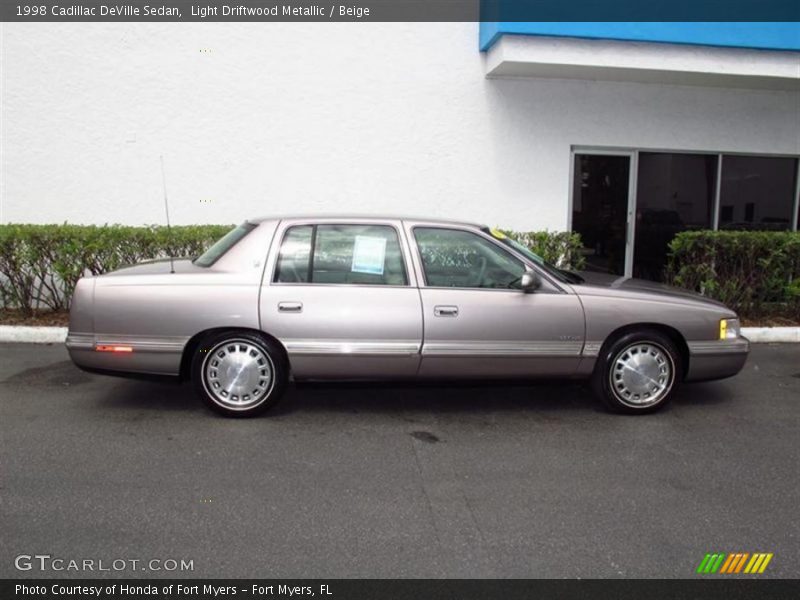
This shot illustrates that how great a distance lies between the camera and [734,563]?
10.1ft

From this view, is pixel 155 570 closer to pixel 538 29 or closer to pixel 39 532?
pixel 39 532

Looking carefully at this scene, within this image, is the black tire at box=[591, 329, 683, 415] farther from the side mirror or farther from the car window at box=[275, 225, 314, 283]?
the car window at box=[275, 225, 314, 283]

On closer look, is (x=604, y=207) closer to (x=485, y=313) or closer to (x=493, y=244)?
(x=493, y=244)

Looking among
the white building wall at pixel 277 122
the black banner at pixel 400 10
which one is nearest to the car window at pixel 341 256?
the white building wall at pixel 277 122

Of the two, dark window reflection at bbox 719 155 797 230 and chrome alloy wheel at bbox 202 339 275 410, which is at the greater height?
dark window reflection at bbox 719 155 797 230

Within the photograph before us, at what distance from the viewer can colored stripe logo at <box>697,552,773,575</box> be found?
3.03m

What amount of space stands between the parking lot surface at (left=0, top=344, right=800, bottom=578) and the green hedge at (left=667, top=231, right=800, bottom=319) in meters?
2.88

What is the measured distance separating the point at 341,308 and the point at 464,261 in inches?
40.7

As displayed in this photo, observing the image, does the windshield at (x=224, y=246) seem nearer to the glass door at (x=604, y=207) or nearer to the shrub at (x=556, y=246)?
the shrub at (x=556, y=246)

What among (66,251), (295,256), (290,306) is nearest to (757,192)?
(295,256)

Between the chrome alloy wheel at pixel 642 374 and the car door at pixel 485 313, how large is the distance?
0.36 meters
